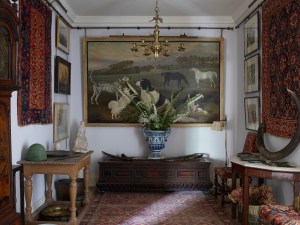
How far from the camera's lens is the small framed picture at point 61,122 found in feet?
18.5

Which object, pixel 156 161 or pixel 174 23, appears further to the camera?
pixel 174 23

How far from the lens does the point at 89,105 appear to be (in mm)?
6762

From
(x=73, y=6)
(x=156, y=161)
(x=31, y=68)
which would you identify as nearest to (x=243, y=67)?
(x=156, y=161)

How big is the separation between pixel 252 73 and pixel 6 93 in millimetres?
4111

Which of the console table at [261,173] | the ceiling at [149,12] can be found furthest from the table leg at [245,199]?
the ceiling at [149,12]

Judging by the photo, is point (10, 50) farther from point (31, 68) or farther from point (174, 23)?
point (174, 23)

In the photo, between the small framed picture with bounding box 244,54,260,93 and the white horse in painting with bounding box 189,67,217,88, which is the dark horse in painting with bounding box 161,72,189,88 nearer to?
the white horse in painting with bounding box 189,67,217,88

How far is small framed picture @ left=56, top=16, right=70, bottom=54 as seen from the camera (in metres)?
5.66

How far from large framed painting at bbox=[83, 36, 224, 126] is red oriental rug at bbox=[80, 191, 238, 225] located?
4.92ft

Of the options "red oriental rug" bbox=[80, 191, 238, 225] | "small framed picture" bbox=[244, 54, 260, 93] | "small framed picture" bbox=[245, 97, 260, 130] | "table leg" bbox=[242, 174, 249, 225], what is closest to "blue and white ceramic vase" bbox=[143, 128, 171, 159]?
"red oriental rug" bbox=[80, 191, 238, 225]

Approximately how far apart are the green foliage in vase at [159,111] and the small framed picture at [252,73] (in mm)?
1003

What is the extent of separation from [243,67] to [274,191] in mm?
2472

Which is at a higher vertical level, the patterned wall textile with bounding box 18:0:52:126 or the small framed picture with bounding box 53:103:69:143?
the patterned wall textile with bounding box 18:0:52:126

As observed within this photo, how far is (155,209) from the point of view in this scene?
5191mm
